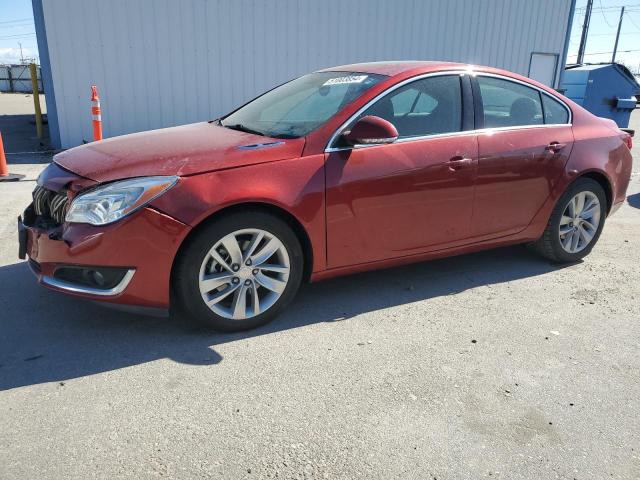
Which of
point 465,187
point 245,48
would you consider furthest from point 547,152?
point 245,48

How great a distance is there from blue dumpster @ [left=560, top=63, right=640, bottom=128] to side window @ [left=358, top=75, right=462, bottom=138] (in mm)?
10975

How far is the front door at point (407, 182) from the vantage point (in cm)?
344

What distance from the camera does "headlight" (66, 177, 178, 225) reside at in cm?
292

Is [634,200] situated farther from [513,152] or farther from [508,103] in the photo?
[513,152]

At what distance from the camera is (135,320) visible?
3.43 metres

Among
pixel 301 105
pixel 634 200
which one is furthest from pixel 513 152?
pixel 634 200

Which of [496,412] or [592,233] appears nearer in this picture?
[496,412]

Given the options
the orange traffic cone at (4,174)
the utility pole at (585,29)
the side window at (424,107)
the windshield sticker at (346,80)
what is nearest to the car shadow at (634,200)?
the side window at (424,107)

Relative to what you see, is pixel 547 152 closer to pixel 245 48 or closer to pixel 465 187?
pixel 465 187

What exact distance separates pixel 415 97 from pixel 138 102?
7363 mm

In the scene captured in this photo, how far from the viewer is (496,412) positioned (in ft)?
8.59

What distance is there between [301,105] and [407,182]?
98 centimetres

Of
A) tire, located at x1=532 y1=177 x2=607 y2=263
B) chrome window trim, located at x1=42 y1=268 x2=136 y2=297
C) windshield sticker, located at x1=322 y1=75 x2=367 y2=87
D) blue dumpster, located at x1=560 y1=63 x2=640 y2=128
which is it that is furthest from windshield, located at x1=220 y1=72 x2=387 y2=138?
blue dumpster, located at x1=560 y1=63 x2=640 y2=128

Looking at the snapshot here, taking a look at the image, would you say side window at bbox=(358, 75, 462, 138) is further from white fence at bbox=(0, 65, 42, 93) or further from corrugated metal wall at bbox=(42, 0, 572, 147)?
white fence at bbox=(0, 65, 42, 93)
